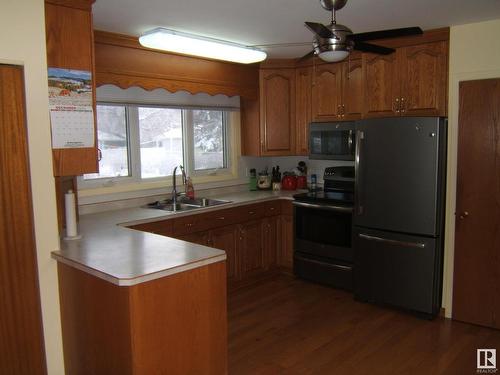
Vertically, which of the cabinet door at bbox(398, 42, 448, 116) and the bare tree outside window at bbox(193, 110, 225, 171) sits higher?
the cabinet door at bbox(398, 42, 448, 116)

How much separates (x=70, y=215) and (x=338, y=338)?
204cm

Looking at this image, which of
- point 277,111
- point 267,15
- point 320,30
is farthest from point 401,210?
point 320,30

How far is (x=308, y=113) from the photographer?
15.1ft

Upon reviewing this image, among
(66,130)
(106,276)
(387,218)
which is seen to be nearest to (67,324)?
(106,276)

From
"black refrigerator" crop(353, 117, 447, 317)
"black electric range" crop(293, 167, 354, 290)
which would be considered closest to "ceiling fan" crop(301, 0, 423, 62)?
"black refrigerator" crop(353, 117, 447, 317)

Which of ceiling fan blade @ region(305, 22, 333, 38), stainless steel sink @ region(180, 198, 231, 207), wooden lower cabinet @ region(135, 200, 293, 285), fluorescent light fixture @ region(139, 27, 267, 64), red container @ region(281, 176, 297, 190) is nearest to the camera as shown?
ceiling fan blade @ region(305, 22, 333, 38)

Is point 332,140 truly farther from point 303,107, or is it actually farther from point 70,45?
point 70,45

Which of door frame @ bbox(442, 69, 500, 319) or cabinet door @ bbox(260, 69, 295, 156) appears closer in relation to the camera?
door frame @ bbox(442, 69, 500, 319)

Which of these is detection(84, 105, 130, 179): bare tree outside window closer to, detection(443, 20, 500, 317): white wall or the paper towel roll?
the paper towel roll

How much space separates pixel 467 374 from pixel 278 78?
10.3ft

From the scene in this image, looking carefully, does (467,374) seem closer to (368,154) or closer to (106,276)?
(368,154)

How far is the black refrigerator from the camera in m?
3.46

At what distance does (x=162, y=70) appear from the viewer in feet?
12.3

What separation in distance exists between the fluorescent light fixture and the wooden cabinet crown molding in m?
0.23
